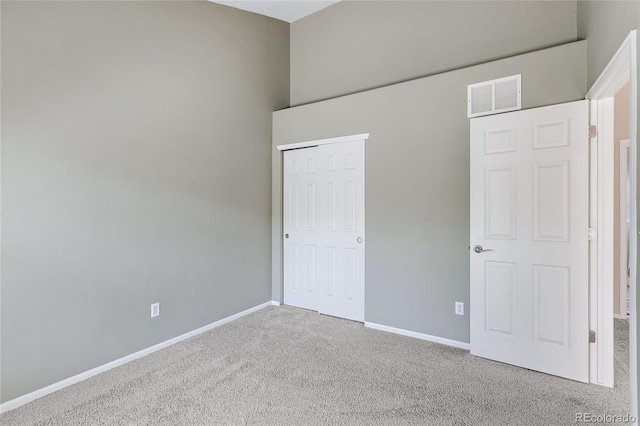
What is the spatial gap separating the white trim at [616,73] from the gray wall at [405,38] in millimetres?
840

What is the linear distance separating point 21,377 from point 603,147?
4233 millimetres

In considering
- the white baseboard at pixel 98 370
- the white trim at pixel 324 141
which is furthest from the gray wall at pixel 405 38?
the white baseboard at pixel 98 370

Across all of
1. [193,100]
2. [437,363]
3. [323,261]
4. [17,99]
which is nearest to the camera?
[17,99]

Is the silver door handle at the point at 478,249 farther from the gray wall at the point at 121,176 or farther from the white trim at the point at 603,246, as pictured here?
the gray wall at the point at 121,176

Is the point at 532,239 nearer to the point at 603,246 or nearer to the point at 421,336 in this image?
the point at 603,246

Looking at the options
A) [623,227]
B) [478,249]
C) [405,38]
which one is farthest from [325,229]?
Answer: [623,227]

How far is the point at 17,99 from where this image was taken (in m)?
2.09

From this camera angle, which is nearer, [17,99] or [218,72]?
[17,99]

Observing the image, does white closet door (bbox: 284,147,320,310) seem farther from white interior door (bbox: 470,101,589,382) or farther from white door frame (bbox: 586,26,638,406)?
white door frame (bbox: 586,26,638,406)

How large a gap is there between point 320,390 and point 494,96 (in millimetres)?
2686

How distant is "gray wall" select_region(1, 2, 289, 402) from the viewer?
2.13 metres

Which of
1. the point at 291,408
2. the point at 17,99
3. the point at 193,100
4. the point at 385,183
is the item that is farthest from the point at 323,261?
the point at 17,99

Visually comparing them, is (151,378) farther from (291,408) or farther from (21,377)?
(291,408)

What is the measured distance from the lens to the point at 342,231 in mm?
3709
